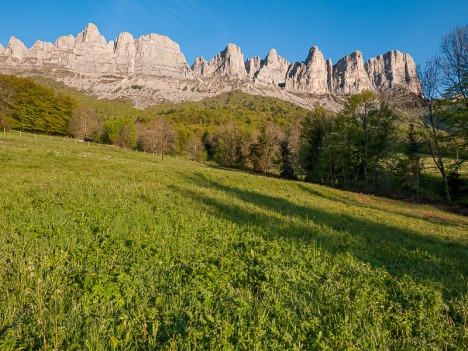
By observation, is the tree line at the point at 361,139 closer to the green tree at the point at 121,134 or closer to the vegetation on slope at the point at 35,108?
the vegetation on slope at the point at 35,108

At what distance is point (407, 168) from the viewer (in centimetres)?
4297

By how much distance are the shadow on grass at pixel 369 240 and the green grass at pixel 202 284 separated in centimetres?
9

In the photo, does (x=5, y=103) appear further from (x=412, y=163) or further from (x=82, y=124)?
(x=412, y=163)

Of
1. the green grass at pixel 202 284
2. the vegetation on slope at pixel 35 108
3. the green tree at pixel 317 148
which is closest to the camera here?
the green grass at pixel 202 284

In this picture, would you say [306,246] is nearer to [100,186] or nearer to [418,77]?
[100,186]

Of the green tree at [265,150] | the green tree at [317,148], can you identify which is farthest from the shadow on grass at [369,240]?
the green tree at [265,150]

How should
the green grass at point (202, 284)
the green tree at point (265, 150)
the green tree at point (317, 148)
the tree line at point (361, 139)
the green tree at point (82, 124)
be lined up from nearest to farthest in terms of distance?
the green grass at point (202, 284)
the tree line at point (361, 139)
the green tree at point (317, 148)
the green tree at point (265, 150)
the green tree at point (82, 124)

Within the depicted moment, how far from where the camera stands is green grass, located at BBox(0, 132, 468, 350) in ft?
11.2

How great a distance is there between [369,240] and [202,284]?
8.58m

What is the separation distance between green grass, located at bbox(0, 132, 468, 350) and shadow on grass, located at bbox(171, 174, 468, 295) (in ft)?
0.29

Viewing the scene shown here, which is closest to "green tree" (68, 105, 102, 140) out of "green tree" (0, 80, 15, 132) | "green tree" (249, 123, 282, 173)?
"green tree" (0, 80, 15, 132)

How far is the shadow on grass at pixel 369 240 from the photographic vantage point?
7067 millimetres

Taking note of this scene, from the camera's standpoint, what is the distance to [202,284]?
182 inches

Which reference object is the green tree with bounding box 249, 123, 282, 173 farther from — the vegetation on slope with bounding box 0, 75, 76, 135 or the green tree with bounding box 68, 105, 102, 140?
the vegetation on slope with bounding box 0, 75, 76, 135
